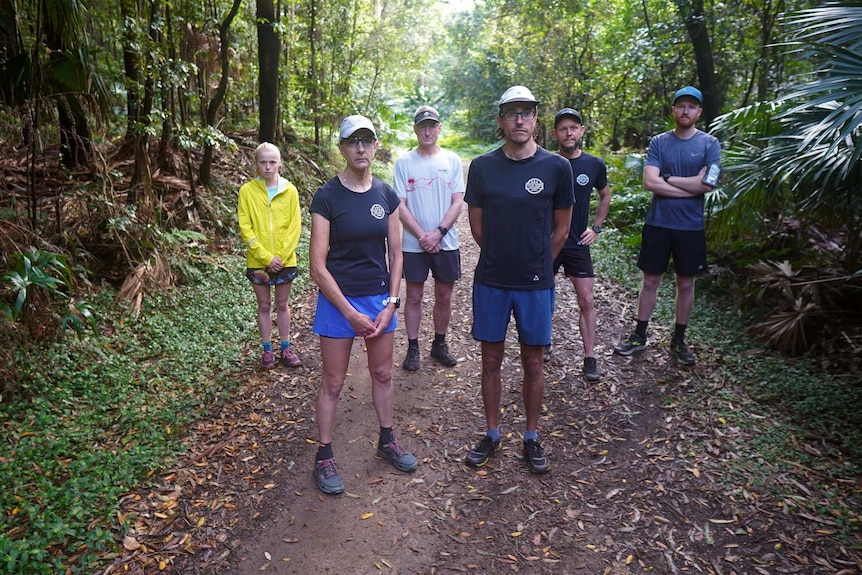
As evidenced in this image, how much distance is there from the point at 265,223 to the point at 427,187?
1443 millimetres

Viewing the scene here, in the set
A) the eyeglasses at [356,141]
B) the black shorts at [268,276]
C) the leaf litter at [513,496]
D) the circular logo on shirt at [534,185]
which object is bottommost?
the leaf litter at [513,496]

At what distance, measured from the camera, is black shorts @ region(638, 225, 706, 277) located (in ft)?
16.3

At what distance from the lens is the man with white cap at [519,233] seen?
353 centimetres

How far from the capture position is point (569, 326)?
21.0 feet

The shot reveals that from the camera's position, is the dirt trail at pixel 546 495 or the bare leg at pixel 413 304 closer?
the dirt trail at pixel 546 495

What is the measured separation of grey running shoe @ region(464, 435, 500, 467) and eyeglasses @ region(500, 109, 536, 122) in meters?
2.14

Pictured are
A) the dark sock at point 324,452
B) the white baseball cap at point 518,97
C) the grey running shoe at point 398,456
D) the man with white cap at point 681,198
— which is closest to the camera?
the white baseball cap at point 518,97

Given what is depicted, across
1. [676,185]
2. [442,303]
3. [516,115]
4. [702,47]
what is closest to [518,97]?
[516,115]

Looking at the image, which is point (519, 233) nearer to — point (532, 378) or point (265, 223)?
point (532, 378)

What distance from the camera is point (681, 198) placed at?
4.95 meters

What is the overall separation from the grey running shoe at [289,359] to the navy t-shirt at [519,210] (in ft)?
8.07

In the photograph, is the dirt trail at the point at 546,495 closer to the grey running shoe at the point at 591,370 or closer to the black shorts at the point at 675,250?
the grey running shoe at the point at 591,370

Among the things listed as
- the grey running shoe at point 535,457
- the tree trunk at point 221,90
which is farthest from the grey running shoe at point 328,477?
the tree trunk at point 221,90

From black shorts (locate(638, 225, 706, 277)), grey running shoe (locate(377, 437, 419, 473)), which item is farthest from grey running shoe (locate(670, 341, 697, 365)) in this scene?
grey running shoe (locate(377, 437, 419, 473))
